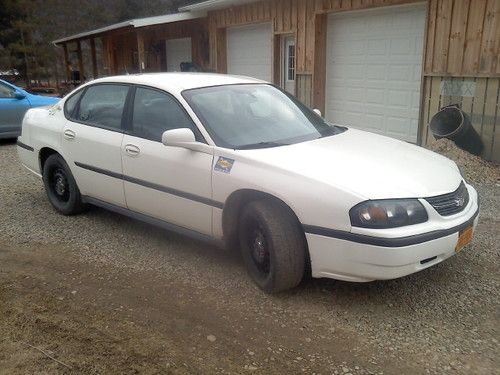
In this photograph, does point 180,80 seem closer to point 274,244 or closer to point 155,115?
point 155,115

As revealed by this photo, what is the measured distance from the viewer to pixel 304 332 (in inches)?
127

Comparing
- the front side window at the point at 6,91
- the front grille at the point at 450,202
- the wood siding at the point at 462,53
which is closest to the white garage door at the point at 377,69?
the wood siding at the point at 462,53

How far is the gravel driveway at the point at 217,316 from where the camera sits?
2916 millimetres

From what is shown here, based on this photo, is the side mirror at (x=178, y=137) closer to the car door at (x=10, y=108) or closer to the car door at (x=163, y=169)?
the car door at (x=163, y=169)

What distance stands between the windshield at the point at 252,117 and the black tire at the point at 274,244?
22.9 inches

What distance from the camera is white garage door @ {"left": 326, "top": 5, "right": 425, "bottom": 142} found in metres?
9.12

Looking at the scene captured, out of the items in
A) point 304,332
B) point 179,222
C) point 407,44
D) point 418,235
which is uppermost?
point 407,44

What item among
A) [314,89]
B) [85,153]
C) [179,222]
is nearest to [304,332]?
[179,222]

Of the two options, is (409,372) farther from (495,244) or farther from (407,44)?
(407,44)

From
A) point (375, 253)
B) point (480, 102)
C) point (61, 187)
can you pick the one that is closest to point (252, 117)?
point (375, 253)

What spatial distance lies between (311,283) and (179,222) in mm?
1238

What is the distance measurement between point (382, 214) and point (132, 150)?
2.36 m

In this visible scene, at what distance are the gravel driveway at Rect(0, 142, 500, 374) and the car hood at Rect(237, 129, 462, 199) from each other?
850 mm

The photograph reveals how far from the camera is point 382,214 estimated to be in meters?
3.15
